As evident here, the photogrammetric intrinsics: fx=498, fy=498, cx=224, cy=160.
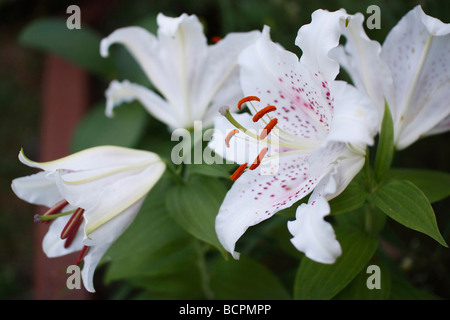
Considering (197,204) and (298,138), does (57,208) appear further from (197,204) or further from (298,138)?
(298,138)

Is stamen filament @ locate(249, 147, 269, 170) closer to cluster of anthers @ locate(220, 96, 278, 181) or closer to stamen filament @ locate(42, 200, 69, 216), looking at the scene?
cluster of anthers @ locate(220, 96, 278, 181)

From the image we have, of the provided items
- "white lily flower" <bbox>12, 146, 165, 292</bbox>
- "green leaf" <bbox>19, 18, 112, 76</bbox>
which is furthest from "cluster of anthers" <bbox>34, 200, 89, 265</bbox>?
"green leaf" <bbox>19, 18, 112, 76</bbox>

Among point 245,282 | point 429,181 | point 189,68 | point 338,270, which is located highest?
point 189,68

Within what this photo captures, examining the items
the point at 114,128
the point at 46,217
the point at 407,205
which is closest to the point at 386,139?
the point at 407,205

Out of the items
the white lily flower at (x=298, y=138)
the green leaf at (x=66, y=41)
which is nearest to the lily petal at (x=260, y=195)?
the white lily flower at (x=298, y=138)

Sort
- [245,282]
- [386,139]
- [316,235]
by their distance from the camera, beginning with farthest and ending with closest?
[245,282], [386,139], [316,235]
